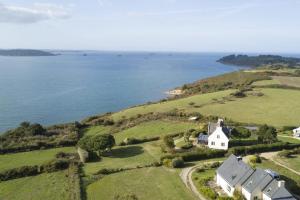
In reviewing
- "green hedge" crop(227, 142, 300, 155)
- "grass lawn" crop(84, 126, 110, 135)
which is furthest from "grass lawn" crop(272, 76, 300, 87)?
"green hedge" crop(227, 142, 300, 155)

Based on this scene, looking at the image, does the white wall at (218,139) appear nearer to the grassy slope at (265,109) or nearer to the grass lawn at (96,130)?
the grassy slope at (265,109)

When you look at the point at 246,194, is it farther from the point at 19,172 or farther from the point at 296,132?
the point at 296,132

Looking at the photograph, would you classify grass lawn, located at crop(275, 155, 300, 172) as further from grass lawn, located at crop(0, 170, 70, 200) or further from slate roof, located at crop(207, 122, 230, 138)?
grass lawn, located at crop(0, 170, 70, 200)

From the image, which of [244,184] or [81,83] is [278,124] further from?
[81,83]

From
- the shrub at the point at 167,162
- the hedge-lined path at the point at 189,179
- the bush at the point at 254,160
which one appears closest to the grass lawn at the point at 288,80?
the bush at the point at 254,160

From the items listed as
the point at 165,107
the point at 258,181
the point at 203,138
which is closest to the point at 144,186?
the point at 258,181
